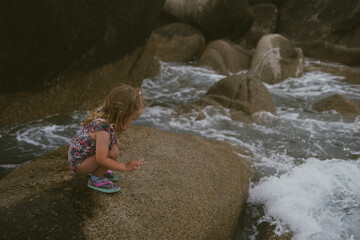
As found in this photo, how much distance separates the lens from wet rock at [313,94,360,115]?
577 cm

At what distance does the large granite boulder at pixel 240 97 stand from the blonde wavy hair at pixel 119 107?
3.40 m

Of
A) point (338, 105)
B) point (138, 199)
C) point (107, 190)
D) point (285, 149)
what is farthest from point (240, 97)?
point (107, 190)

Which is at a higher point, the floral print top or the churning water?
the floral print top

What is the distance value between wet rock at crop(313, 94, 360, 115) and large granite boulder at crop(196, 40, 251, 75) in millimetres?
3177

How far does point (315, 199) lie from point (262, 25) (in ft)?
30.0

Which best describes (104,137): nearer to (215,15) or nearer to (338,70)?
(338,70)

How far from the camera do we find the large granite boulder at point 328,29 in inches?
379

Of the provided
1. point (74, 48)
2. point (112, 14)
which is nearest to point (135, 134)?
point (74, 48)

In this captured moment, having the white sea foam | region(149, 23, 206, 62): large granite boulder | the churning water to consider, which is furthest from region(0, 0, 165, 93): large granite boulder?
region(149, 23, 206, 62): large granite boulder

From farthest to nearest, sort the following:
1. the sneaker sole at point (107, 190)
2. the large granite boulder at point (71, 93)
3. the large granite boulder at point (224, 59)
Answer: the large granite boulder at point (224, 59) < the large granite boulder at point (71, 93) < the sneaker sole at point (107, 190)

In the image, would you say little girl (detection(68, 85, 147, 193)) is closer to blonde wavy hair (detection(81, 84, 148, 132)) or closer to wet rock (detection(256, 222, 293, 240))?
blonde wavy hair (detection(81, 84, 148, 132))

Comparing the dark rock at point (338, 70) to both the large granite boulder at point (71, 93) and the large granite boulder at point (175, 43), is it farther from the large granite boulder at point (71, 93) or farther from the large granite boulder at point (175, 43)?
the large granite boulder at point (71, 93)

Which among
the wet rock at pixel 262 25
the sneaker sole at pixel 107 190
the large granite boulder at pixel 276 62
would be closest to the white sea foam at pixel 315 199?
the sneaker sole at pixel 107 190

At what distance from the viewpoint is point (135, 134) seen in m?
3.65
